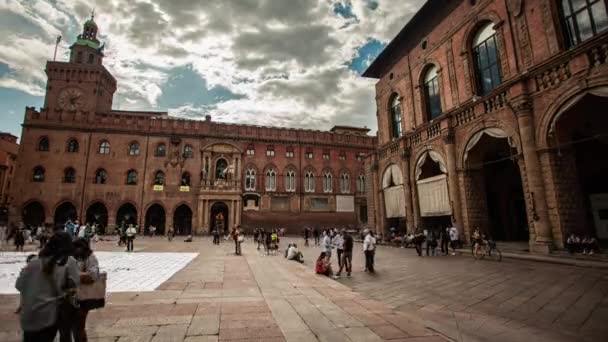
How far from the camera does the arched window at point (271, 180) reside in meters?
35.2

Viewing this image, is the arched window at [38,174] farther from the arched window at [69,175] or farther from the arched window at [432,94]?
the arched window at [432,94]

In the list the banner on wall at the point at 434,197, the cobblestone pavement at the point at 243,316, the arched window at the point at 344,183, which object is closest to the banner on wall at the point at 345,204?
the arched window at the point at 344,183

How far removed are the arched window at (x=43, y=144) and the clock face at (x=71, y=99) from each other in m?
4.69

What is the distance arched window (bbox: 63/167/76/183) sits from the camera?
29516mm

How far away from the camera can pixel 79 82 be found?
109 feet

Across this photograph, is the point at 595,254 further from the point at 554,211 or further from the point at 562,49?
the point at 562,49

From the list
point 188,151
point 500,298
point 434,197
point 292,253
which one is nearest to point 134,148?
point 188,151

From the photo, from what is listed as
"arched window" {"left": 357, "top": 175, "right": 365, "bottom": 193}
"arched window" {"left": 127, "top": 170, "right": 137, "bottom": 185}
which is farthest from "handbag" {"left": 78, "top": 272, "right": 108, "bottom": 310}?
"arched window" {"left": 357, "top": 175, "right": 365, "bottom": 193}

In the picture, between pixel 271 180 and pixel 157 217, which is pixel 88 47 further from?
pixel 271 180

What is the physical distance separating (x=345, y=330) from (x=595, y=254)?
1075 centimetres

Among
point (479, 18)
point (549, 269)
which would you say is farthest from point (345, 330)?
A: point (479, 18)

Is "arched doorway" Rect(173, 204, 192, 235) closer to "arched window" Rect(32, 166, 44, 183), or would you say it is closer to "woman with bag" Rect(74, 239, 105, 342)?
"arched window" Rect(32, 166, 44, 183)

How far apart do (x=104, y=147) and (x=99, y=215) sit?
24.3ft

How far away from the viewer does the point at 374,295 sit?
20.9 ft
